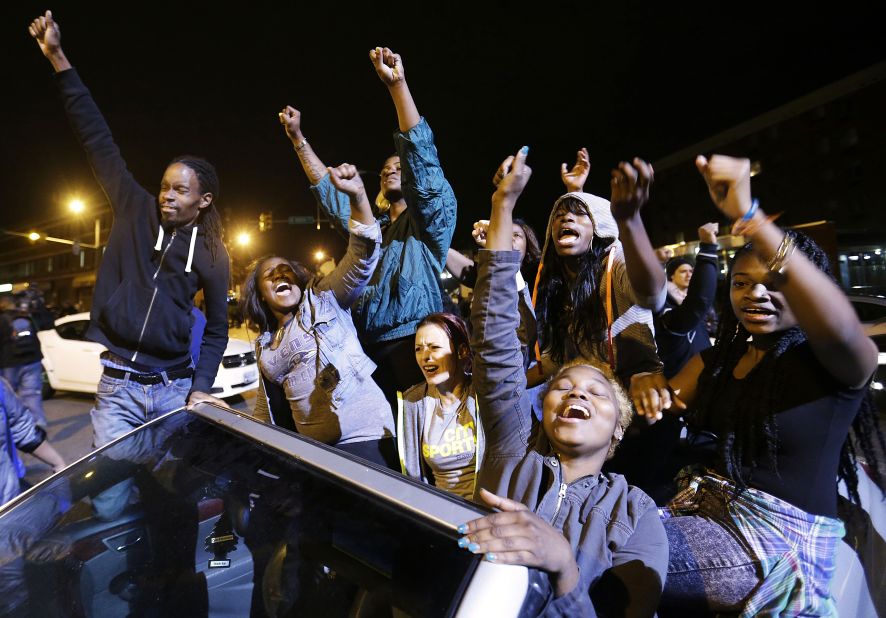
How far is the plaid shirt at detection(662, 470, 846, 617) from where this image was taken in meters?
1.42

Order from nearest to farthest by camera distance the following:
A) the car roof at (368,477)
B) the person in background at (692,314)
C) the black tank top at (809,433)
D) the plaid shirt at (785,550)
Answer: the car roof at (368,477)
the plaid shirt at (785,550)
the black tank top at (809,433)
the person in background at (692,314)

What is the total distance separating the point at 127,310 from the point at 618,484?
2.33 meters

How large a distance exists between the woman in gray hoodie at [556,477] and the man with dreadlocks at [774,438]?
9.7 inches

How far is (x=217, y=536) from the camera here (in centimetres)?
145

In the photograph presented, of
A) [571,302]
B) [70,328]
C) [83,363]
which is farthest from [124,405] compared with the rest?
[70,328]

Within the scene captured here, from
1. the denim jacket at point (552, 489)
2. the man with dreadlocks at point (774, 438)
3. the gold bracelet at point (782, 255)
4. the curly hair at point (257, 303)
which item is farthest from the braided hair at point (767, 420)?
the curly hair at point (257, 303)

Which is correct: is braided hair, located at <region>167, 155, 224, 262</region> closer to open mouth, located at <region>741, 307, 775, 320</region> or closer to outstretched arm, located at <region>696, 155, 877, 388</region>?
outstretched arm, located at <region>696, 155, 877, 388</region>

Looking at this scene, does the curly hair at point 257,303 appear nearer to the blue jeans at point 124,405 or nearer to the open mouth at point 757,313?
the blue jeans at point 124,405

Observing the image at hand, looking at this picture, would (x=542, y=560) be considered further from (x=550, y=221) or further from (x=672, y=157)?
(x=672, y=157)

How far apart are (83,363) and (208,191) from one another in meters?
7.29

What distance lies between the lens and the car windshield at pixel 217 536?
105 centimetres

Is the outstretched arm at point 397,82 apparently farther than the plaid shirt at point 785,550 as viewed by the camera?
Yes

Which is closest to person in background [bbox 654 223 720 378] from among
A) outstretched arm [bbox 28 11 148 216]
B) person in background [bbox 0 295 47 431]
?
outstretched arm [bbox 28 11 148 216]

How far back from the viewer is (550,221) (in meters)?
2.46
